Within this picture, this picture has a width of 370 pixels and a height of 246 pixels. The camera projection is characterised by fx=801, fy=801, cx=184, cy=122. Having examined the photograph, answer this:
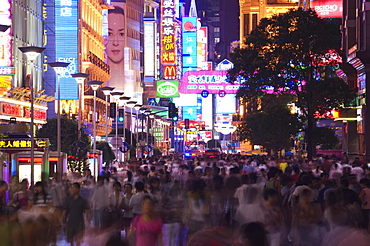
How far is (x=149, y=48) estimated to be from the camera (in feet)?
447

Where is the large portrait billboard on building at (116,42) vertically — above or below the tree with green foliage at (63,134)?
above

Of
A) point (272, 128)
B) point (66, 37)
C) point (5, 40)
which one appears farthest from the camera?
point (272, 128)

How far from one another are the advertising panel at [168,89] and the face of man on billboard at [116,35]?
26.5m

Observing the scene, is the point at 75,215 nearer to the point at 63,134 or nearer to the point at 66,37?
the point at 63,134

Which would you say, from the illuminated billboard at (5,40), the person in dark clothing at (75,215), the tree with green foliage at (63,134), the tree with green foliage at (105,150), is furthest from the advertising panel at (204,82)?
the person in dark clothing at (75,215)

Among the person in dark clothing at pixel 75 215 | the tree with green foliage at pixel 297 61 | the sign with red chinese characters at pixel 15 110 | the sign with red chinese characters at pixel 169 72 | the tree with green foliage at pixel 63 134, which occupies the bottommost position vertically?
the person in dark clothing at pixel 75 215

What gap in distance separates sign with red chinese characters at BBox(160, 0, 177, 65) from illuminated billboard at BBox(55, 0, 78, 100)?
65266 mm

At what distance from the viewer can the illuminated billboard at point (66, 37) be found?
220 feet

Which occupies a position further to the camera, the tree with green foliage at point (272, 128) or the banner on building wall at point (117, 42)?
the banner on building wall at point (117, 42)

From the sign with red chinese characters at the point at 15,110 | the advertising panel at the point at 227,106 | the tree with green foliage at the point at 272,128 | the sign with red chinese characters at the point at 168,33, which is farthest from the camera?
the advertising panel at the point at 227,106

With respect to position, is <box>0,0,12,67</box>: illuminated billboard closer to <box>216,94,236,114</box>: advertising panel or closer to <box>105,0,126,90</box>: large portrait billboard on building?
<box>105,0,126,90</box>: large portrait billboard on building

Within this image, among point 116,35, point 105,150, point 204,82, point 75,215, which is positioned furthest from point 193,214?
point 116,35

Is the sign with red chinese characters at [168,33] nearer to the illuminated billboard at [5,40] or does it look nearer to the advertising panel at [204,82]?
the advertising panel at [204,82]

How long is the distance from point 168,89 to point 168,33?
5503cm
